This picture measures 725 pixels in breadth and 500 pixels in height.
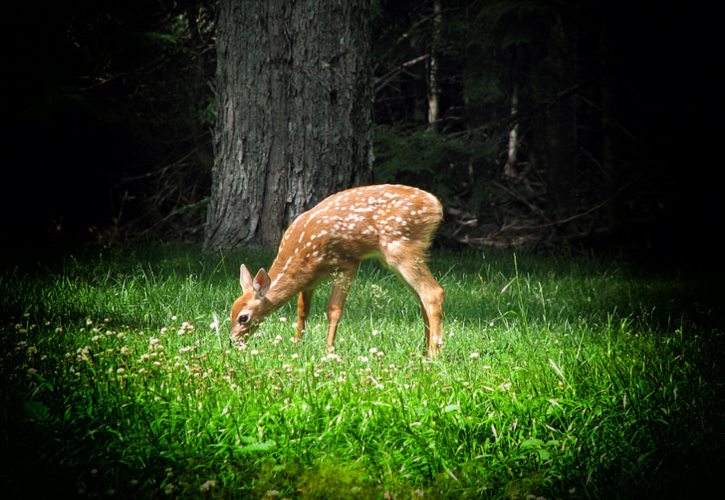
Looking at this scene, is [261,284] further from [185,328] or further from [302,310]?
[185,328]

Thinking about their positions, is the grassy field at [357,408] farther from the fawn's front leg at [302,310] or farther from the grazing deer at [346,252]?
the grazing deer at [346,252]

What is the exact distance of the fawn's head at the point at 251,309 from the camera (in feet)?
17.3

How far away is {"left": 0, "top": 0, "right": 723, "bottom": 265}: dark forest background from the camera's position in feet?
32.8

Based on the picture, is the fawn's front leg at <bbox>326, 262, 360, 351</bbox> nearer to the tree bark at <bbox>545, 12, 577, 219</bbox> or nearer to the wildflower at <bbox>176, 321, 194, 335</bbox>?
the wildflower at <bbox>176, 321, 194, 335</bbox>

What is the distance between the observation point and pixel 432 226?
5414 millimetres

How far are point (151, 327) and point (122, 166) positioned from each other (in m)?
8.11

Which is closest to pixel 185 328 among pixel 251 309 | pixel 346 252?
pixel 251 309

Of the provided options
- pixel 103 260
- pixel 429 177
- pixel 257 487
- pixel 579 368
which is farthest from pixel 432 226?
pixel 429 177

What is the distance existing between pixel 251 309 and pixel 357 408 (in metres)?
1.75

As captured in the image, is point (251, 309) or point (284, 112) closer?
point (251, 309)

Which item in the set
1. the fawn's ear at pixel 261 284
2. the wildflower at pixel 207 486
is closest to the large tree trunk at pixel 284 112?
the fawn's ear at pixel 261 284

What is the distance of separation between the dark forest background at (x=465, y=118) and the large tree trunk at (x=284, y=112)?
1.63m

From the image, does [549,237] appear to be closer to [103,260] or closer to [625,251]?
[625,251]

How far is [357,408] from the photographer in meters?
3.77
